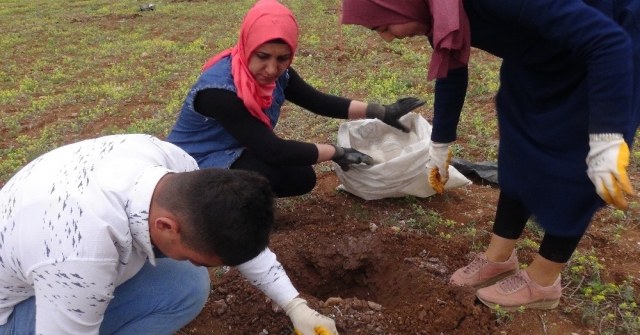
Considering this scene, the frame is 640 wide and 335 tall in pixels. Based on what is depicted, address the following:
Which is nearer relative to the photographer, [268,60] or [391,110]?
[268,60]

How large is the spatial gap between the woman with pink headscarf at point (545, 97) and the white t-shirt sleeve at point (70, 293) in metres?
1.05

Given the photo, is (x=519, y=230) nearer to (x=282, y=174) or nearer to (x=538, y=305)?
(x=538, y=305)

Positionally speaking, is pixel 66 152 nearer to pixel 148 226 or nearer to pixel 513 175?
pixel 148 226

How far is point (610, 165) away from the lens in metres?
1.44

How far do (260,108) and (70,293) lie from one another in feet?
4.15

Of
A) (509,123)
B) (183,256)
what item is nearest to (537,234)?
(509,123)

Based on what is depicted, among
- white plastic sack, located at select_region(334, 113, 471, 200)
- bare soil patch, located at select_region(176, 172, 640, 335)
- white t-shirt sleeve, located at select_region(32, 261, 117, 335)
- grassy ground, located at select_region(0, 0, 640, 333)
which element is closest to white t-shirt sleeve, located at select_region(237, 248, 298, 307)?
bare soil patch, located at select_region(176, 172, 640, 335)

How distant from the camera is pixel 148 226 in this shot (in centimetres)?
136

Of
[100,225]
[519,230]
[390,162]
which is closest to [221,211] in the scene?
[100,225]

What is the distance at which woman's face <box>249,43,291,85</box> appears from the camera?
7.33 ft

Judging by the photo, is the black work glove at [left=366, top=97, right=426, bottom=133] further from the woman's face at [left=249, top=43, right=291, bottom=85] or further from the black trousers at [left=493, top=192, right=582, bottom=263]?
the black trousers at [left=493, top=192, right=582, bottom=263]

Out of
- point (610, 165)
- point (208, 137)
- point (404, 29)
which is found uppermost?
point (404, 29)

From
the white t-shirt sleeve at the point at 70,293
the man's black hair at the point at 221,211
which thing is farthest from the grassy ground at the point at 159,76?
the white t-shirt sleeve at the point at 70,293

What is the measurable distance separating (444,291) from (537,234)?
0.69 metres
